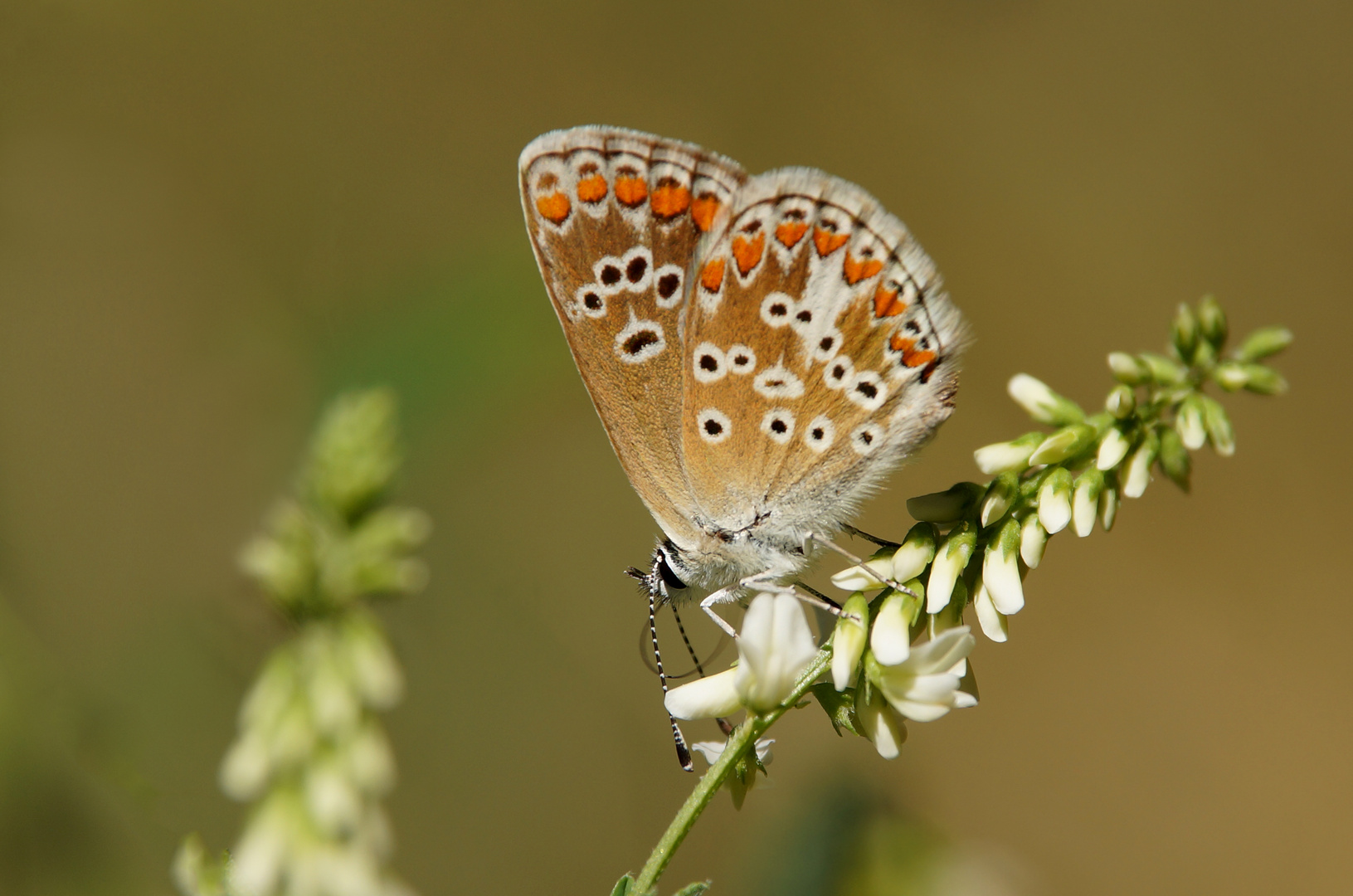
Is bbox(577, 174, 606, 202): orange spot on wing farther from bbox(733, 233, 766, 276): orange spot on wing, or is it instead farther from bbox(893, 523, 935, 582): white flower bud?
bbox(893, 523, 935, 582): white flower bud

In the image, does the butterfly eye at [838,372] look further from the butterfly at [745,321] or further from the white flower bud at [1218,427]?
the white flower bud at [1218,427]

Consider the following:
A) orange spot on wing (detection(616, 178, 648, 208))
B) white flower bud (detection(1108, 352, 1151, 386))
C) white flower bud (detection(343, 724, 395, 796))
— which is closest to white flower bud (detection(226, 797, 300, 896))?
white flower bud (detection(343, 724, 395, 796))

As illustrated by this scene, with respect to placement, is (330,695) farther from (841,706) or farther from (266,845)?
(841,706)

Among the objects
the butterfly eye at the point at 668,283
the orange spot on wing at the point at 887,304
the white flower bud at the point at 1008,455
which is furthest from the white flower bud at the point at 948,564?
the butterfly eye at the point at 668,283

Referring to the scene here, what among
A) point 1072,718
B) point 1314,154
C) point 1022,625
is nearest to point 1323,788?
point 1072,718

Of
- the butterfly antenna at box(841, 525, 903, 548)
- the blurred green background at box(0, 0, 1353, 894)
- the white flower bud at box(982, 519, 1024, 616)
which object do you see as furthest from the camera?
the blurred green background at box(0, 0, 1353, 894)
